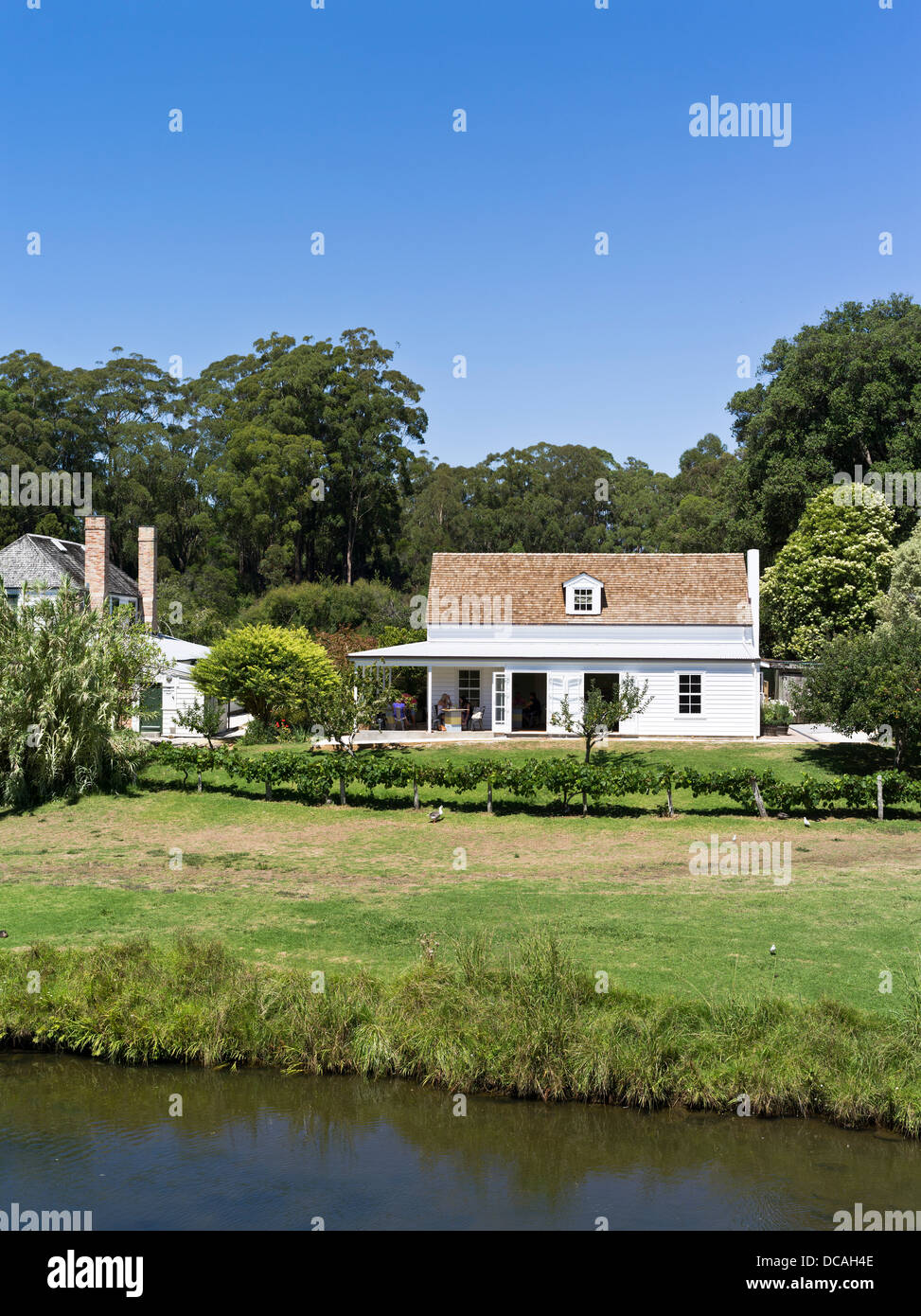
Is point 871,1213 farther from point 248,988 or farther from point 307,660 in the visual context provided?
point 307,660

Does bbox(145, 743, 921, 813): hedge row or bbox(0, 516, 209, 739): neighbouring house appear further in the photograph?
bbox(0, 516, 209, 739): neighbouring house

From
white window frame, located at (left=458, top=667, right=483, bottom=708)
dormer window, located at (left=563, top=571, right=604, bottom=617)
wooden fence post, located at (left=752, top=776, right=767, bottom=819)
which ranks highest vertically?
dormer window, located at (left=563, top=571, right=604, bottom=617)

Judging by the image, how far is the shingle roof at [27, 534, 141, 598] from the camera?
47000 mm

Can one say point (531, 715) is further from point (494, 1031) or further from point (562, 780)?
point (494, 1031)

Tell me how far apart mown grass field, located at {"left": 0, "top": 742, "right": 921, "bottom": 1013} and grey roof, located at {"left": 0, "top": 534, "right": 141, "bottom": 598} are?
21288mm

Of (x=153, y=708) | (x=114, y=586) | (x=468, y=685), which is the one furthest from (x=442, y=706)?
(x=114, y=586)

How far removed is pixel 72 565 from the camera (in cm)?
4850

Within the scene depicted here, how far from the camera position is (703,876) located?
20031mm

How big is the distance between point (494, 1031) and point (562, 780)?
13.4 meters

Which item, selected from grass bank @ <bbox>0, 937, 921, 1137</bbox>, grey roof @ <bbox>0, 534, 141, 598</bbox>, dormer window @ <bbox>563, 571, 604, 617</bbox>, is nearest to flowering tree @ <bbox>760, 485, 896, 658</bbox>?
dormer window @ <bbox>563, 571, 604, 617</bbox>

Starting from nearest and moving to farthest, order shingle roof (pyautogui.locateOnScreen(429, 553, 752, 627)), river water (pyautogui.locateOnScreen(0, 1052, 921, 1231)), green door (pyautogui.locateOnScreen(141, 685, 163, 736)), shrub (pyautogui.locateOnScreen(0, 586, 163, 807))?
A: river water (pyautogui.locateOnScreen(0, 1052, 921, 1231))
shrub (pyautogui.locateOnScreen(0, 586, 163, 807))
shingle roof (pyautogui.locateOnScreen(429, 553, 752, 627))
green door (pyautogui.locateOnScreen(141, 685, 163, 736))

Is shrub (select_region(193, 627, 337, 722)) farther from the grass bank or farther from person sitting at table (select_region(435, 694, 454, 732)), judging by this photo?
the grass bank
